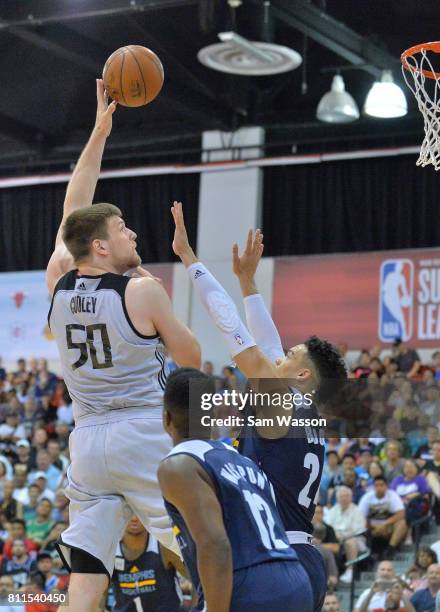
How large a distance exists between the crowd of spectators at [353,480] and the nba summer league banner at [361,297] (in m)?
0.82

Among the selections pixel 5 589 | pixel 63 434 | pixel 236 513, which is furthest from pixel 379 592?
pixel 63 434

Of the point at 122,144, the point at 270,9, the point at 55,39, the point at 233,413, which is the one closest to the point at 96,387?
the point at 233,413

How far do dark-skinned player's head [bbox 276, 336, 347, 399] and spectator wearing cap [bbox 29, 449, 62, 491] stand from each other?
12.5 metres

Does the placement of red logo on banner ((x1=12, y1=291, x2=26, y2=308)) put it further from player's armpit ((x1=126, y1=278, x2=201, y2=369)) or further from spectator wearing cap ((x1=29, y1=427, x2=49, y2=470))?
player's armpit ((x1=126, y1=278, x2=201, y2=369))

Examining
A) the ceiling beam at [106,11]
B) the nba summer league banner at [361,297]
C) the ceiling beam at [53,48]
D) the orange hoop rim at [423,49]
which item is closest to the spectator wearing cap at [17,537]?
the nba summer league banner at [361,297]

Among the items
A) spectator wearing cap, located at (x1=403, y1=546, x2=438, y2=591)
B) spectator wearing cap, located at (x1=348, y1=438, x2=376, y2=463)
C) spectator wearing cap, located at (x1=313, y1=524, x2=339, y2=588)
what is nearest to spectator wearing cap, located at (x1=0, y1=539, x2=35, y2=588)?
spectator wearing cap, located at (x1=313, y1=524, x2=339, y2=588)

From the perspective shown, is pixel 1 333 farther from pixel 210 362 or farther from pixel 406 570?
pixel 406 570

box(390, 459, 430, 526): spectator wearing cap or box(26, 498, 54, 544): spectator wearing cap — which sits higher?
box(390, 459, 430, 526): spectator wearing cap

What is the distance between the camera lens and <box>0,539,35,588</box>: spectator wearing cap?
13.5 meters

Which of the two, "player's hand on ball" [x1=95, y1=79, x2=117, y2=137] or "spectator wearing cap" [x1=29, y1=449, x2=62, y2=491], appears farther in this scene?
"spectator wearing cap" [x1=29, y1=449, x2=62, y2=491]

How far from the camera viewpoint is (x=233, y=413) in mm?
7363

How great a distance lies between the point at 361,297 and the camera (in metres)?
19.9

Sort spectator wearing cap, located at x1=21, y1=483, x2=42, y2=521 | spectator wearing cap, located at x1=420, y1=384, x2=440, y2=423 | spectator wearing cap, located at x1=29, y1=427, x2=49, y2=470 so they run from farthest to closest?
spectator wearing cap, located at x1=29, y1=427, x2=49, y2=470 < spectator wearing cap, located at x1=420, y1=384, x2=440, y2=423 < spectator wearing cap, located at x1=21, y1=483, x2=42, y2=521

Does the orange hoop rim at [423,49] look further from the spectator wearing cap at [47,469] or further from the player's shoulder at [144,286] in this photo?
the spectator wearing cap at [47,469]
